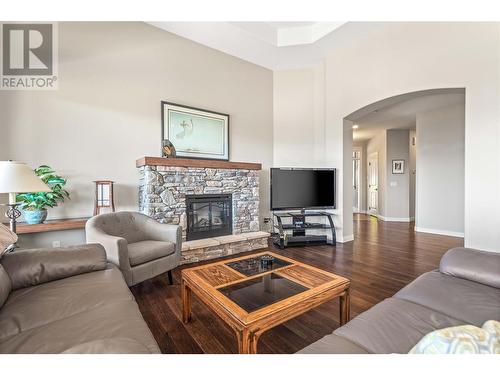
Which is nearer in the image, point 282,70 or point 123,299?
point 123,299

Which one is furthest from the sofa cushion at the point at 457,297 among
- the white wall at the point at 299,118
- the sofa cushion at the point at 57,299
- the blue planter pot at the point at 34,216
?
the blue planter pot at the point at 34,216

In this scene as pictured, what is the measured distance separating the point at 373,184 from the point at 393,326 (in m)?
7.48

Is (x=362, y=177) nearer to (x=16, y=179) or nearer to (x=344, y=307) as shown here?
(x=344, y=307)

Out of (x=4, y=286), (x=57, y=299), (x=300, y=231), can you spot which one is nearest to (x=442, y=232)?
(x=300, y=231)

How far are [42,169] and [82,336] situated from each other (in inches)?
91.0

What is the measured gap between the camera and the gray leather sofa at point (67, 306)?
2.77 ft

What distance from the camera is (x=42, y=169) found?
7.96ft

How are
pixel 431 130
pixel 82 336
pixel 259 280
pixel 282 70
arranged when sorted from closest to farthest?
pixel 82 336
pixel 259 280
pixel 282 70
pixel 431 130

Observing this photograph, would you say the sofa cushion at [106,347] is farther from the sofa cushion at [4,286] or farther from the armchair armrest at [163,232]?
the armchair armrest at [163,232]

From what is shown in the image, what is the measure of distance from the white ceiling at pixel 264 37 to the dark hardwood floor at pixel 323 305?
3.26m

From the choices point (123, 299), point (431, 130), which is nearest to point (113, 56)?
point (123, 299)

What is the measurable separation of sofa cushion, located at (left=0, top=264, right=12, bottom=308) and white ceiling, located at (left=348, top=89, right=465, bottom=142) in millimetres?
4293

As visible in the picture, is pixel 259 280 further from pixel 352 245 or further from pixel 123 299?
pixel 352 245

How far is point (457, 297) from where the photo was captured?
113cm
